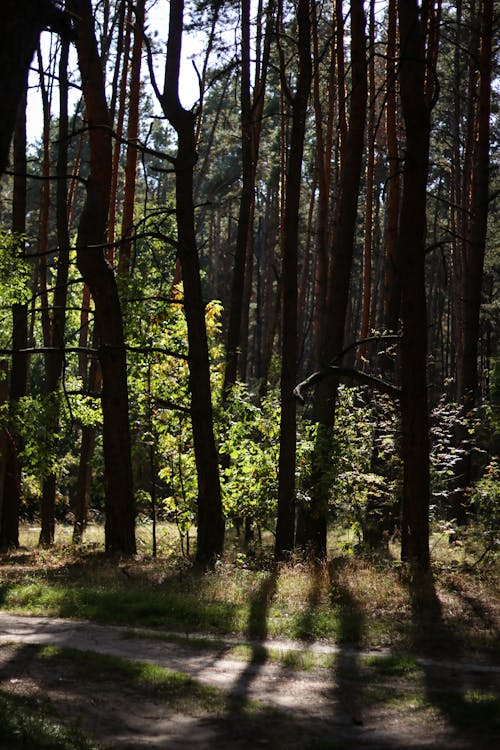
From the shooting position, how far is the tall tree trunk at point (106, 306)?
14359mm

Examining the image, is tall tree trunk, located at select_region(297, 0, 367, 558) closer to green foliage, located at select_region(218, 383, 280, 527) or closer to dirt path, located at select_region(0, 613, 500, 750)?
green foliage, located at select_region(218, 383, 280, 527)

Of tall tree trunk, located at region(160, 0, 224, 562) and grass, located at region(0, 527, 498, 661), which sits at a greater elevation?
tall tree trunk, located at region(160, 0, 224, 562)

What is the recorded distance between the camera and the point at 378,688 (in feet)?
21.7

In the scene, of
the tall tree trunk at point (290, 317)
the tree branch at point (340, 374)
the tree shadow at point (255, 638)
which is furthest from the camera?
the tall tree trunk at point (290, 317)

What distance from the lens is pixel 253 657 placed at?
7.58 m

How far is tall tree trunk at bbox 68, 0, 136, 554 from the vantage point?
14.4 metres

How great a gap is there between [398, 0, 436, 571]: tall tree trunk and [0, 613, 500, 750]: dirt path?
11.9 feet

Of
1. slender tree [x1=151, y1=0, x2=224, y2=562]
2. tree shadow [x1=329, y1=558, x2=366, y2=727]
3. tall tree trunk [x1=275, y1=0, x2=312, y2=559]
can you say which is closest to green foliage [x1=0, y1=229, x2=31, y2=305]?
slender tree [x1=151, y1=0, x2=224, y2=562]

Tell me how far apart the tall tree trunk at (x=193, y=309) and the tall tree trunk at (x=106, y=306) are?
1.23 meters

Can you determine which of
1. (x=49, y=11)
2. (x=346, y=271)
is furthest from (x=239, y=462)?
(x=49, y=11)

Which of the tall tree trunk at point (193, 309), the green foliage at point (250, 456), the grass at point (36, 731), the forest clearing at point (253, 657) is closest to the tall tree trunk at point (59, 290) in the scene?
the green foliage at point (250, 456)

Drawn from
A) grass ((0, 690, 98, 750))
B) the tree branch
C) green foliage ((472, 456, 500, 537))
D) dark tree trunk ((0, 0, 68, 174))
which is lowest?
grass ((0, 690, 98, 750))

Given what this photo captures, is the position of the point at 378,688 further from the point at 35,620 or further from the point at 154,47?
the point at 154,47

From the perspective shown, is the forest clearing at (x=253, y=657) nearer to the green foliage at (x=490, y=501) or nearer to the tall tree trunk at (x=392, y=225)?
the green foliage at (x=490, y=501)
